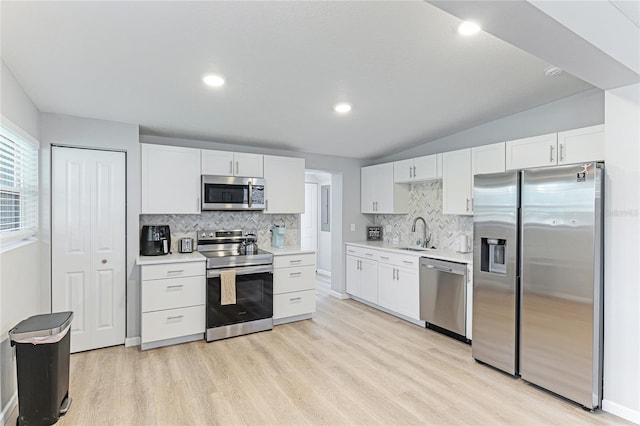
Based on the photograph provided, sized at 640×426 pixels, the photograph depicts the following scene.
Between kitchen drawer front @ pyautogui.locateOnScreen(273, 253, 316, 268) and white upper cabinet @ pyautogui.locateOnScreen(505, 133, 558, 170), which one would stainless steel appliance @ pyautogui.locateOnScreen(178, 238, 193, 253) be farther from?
white upper cabinet @ pyautogui.locateOnScreen(505, 133, 558, 170)

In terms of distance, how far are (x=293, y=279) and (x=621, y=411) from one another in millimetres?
3147

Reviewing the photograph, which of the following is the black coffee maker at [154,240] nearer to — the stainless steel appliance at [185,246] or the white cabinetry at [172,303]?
the stainless steel appliance at [185,246]

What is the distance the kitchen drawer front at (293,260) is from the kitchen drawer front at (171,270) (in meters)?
0.91

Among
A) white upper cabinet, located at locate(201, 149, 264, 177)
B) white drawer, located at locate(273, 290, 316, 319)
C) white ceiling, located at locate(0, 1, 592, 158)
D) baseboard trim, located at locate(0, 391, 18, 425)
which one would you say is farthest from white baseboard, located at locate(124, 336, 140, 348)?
white ceiling, located at locate(0, 1, 592, 158)

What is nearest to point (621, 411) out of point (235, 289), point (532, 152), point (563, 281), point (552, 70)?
point (563, 281)

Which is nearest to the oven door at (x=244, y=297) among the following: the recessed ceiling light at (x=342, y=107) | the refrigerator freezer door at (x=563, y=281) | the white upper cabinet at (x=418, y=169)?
the recessed ceiling light at (x=342, y=107)

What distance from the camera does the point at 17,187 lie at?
104 inches

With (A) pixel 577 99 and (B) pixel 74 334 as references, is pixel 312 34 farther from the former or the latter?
(B) pixel 74 334

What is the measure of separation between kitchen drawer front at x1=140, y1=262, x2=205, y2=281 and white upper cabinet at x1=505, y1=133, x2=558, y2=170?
3.43 m

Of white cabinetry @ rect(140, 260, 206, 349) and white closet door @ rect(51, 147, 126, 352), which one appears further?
white cabinetry @ rect(140, 260, 206, 349)

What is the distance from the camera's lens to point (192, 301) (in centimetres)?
359

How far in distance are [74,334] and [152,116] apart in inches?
89.3

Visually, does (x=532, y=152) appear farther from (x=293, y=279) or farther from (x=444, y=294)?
(x=293, y=279)

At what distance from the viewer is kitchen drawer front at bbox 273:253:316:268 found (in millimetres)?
4176
